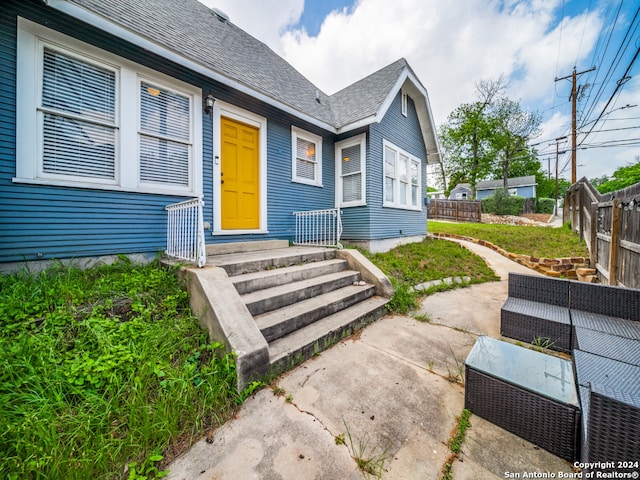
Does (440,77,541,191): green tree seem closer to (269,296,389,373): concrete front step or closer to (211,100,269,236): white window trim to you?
(211,100,269,236): white window trim

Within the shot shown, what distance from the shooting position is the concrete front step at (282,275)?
3.07 metres

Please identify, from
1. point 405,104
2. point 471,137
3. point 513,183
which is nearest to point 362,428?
point 405,104

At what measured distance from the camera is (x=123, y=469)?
1.42 metres

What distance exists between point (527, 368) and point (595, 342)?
0.74 meters

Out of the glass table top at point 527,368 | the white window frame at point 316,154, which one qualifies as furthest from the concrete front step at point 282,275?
the white window frame at point 316,154

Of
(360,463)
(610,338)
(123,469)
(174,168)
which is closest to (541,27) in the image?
(610,338)

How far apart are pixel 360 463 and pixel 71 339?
2451mm

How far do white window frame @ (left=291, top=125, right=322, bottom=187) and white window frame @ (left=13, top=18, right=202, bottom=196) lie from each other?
209cm

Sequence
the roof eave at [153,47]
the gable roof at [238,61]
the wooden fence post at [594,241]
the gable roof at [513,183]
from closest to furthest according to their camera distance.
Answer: the roof eave at [153,47]
the gable roof at [238,61]
the wooden fence post at [594,241]
the gable roof at [513,183]

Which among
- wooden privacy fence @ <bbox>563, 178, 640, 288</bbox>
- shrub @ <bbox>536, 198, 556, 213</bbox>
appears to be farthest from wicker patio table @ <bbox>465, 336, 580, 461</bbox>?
shrub @ <bbox>536, 198, 556, 213</bbox>

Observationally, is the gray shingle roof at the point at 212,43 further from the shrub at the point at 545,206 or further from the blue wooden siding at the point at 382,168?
the shrub at the point at 545,206

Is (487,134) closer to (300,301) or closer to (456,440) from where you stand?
(300,301)

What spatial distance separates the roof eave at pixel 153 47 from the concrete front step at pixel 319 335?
4141mm

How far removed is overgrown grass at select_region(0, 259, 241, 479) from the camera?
4.64ft
